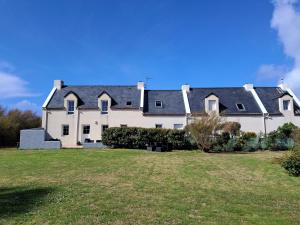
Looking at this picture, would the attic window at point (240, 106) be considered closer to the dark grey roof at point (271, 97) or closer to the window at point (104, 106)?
the dark grey roof at point (271, 97)

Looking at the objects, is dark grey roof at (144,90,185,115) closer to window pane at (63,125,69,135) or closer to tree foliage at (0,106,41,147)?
window pane at (63,125,69,135)

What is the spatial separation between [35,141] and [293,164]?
23521 mm

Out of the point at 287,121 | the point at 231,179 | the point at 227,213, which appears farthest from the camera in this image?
the point at 287,121

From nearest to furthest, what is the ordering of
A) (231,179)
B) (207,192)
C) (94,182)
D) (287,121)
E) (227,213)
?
(227,213) → (207,192) → (94,182) → (231,179) → (287,121)

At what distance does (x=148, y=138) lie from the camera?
28.1 meters

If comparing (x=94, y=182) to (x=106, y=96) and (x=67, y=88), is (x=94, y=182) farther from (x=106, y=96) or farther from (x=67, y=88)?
(x=67, y=88)

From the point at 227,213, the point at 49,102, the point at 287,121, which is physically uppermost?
the point at 49,102

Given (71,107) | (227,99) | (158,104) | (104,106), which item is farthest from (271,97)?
(71,107)

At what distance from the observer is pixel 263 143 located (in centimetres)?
2834

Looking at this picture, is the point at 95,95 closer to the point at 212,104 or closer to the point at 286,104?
the point at 212,104

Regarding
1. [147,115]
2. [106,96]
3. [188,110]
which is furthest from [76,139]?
[188,110]

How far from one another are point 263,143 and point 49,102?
77.6ft

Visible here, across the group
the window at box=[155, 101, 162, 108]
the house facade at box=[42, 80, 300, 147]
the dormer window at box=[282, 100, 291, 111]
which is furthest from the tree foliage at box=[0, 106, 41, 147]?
the dormer window at box=[282, 100, 291, 111]

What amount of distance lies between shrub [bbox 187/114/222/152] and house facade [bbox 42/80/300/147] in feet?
30.3
